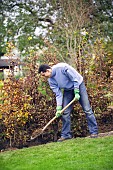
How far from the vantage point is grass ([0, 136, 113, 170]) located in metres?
5.34

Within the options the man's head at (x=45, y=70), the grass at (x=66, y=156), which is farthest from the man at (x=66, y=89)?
the grass at (x=66, y=156)

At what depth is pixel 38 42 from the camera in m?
23.4

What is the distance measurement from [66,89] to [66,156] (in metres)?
1.57

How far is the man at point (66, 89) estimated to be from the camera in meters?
6.80

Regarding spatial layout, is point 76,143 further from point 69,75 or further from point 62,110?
point 69,75

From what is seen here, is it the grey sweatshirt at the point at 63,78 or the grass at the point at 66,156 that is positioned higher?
the grey sweatshirt at the point at 63,78

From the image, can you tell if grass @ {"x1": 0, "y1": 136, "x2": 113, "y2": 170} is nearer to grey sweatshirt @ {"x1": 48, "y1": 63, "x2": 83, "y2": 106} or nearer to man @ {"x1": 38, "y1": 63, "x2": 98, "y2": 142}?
man @ {"x1": 38, "y1": 63, "x2": 98, "y2": 142}

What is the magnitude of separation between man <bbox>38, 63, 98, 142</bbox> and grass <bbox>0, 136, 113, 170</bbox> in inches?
14.2

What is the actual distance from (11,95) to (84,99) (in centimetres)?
143

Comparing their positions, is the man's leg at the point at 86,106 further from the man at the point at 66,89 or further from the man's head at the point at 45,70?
the man's head at the point at 45,70

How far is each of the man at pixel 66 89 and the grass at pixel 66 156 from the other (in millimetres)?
361

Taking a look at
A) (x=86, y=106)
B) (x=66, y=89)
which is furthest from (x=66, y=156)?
(x=66, y=89)

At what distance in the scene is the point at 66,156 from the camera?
5844mm

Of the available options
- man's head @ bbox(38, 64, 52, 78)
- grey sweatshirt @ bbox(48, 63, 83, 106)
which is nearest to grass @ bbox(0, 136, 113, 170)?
grey sweatshirt @ bbox(48, 63, 83, 106)
